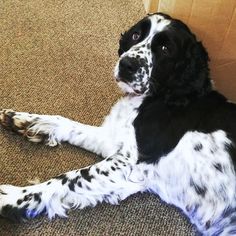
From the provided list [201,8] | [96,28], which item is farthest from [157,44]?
[96,28]

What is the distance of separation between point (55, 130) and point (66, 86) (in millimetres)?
443

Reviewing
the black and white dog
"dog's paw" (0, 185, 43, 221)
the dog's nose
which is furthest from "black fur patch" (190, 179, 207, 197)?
"dog's paw" (0, 185, 43, 221)

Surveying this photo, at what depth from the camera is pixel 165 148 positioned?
7.10ft

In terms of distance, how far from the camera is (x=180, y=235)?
2178mm

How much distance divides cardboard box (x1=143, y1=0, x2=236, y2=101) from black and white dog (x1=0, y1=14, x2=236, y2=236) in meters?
0.19

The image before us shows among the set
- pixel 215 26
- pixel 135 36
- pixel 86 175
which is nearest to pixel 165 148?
pixel 86 175

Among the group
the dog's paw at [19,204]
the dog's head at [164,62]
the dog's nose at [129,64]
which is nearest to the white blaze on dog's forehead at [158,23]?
the dog's head at [164,62]

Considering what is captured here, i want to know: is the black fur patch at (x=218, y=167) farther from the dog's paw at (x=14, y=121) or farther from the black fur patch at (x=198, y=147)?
the dog's paw at (x=14, y=121)

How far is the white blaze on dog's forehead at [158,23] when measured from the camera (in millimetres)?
2191

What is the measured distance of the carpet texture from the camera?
217 centimetres

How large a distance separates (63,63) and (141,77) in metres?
0.97

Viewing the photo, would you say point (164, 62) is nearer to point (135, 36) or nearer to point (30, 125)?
Result: point (135, 36)

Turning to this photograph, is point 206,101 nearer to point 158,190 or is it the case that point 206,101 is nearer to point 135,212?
point 158,190

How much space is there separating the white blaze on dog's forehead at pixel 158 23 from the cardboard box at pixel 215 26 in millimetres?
244
